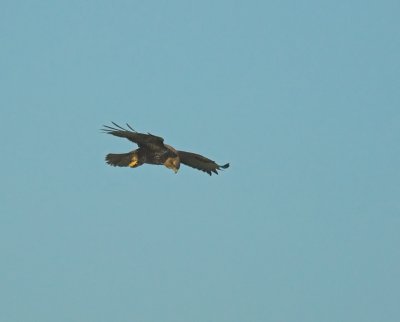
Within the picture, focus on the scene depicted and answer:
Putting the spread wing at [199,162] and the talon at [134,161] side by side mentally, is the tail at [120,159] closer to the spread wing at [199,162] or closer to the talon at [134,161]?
the talon at [134,161]

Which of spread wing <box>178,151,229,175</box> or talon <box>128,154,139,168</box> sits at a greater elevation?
spread wing <box>178,151,229,175</box>

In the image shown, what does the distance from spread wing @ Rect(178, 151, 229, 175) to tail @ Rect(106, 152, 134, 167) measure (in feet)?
8.22

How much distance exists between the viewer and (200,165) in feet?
212

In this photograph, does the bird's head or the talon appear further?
the talon

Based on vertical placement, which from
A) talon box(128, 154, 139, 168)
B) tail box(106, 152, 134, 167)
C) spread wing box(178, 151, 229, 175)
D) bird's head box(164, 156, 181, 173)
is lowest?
bird's head box(164, 156, 181, 173)

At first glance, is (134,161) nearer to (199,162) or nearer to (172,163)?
(172,163)

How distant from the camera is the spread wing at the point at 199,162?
63.8 metres

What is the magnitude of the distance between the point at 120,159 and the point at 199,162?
364 centimetres

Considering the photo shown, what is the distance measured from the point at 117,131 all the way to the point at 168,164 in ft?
7.62

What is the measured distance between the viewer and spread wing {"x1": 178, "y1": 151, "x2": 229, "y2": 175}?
2514 inches

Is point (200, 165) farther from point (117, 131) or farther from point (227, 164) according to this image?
point (117, 131)

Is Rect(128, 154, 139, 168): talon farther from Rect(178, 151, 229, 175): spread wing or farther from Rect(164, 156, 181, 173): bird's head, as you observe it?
Rect(178, 151, 229, 175): spread wing

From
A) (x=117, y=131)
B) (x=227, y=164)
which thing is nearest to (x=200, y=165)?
(x=227, y=164)

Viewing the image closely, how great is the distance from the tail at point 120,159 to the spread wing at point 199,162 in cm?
251
